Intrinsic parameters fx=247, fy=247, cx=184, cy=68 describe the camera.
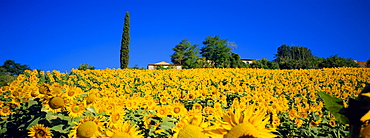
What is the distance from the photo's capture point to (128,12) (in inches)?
1182

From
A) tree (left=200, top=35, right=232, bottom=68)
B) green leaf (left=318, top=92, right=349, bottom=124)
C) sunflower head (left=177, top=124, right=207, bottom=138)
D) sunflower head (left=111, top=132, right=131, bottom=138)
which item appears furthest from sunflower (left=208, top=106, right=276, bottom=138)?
tree (left=200, top=35, right=232, bottom=68)

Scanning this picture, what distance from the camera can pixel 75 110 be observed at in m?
2.78

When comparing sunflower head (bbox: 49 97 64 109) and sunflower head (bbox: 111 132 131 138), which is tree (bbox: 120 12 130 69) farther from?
sunflower head (bbox: 111 132 131 138)

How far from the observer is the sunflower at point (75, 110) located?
2787 mm

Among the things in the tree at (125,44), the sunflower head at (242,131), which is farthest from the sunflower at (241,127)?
the tree at (125,44)

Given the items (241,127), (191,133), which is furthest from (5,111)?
(241,127)

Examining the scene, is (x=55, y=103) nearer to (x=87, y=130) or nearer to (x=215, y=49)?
(x=87, y=130)

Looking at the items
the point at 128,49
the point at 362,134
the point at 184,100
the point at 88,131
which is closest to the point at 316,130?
the point at 184,100

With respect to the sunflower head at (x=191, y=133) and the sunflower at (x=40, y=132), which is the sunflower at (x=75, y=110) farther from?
the sunflower head at (x=191, y=133)

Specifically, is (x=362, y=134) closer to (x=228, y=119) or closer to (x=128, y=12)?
(x=228, y=119)

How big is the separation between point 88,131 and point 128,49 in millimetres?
26165

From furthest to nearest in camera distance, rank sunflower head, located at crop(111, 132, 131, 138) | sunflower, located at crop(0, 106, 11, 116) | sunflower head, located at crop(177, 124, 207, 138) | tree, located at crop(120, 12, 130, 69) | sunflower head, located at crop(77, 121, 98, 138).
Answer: tree, located at crop(120, 12, 130, 69), sunflower, located at crop(0, 106, 11, 116), sunflower head, located at crop(77, 121, 98, 138), sunflower head, located at crop(111, 132, 131, 138), sunflower head, located at crop(177, 124, 207, 138)

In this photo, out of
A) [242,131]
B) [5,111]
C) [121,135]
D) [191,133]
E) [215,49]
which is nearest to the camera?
[242,131]

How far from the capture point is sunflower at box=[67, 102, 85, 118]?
2.79 metres
